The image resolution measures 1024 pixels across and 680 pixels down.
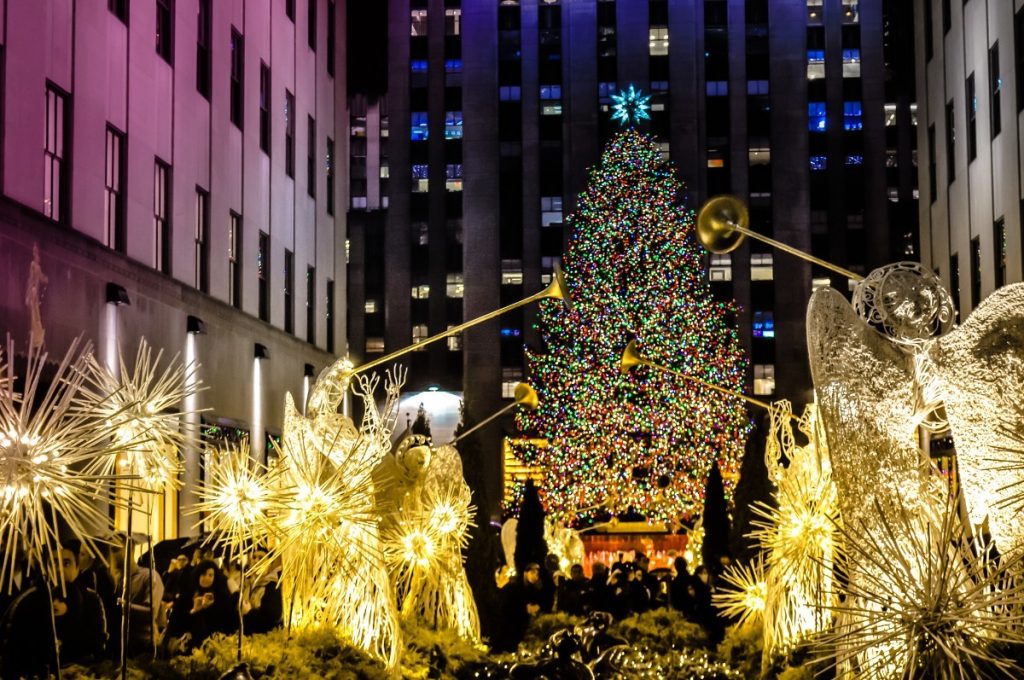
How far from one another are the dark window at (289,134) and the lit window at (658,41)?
24414mm

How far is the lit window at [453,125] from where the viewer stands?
5544cm

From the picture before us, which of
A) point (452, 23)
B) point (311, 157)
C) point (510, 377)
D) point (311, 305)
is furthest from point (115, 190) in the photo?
point (452, 23)

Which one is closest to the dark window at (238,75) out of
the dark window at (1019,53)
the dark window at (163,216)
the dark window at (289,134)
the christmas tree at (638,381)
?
the dark window at (289,134)

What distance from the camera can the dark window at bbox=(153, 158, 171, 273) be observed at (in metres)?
24.1

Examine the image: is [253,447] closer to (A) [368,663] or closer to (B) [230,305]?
(B) [230,305]

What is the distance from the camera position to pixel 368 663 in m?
11.2

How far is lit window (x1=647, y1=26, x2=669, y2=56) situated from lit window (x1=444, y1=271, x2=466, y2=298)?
41.6 feet

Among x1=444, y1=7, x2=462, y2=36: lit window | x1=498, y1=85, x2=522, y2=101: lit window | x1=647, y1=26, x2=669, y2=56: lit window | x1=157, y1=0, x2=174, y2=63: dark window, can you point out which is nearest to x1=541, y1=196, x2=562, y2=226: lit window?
x1=498, y1=85, x2=522, y2=101: lit window

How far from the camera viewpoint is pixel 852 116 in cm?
5575

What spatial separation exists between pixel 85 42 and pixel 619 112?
107 feet

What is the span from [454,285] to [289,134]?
2158cm

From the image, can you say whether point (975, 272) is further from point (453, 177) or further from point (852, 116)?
point (453, 177)

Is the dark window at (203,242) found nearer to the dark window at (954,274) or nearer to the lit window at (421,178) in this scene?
the dark window at (954,274)

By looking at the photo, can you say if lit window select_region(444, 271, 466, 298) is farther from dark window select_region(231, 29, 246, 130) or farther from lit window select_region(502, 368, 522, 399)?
dark window select_region(231, 29, 246, 130)
